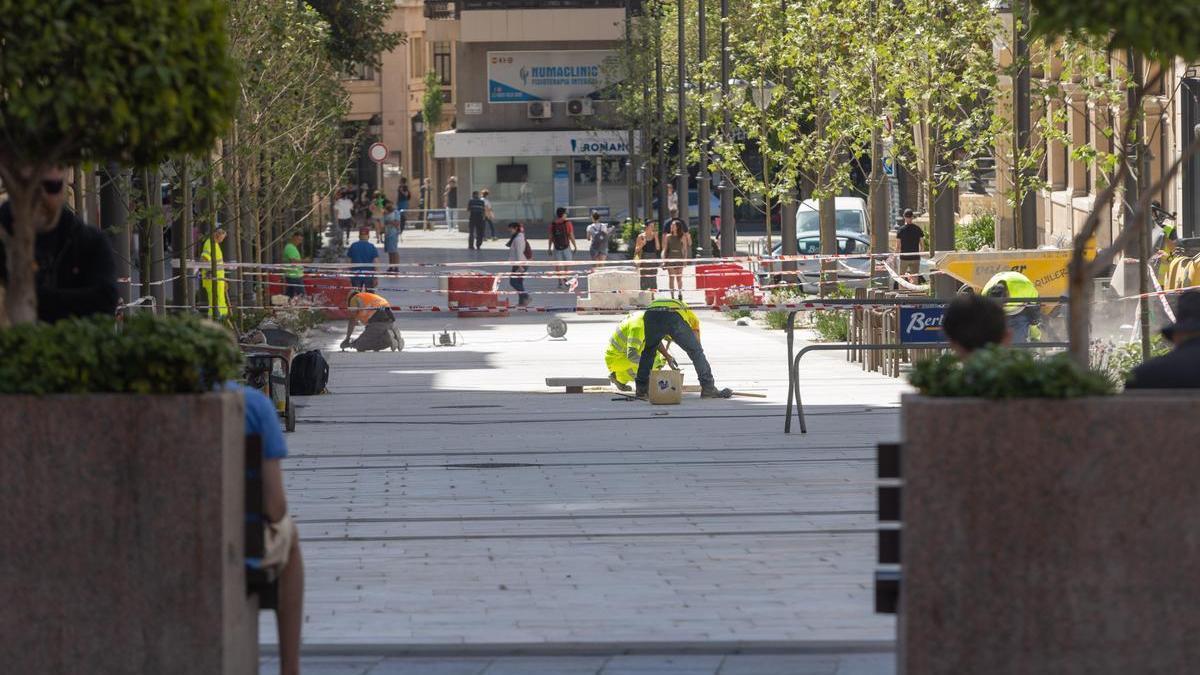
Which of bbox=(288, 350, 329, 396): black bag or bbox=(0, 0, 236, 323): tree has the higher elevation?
bbox=(0, 0, 236, 323): tree

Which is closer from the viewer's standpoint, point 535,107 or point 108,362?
point 108,362

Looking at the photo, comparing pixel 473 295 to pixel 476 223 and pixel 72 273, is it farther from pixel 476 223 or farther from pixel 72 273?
pixel 72 273

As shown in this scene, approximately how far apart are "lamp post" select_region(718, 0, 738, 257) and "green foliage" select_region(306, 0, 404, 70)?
33.4 ft

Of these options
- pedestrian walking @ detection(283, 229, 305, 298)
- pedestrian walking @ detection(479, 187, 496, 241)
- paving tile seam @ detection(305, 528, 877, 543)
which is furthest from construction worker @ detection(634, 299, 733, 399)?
pedestrian walking @ detection(479, 187, 496, 241)

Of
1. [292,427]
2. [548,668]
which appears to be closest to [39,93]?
[548,668]

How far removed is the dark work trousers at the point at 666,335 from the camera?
728 inches

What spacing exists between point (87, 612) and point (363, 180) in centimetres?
9464

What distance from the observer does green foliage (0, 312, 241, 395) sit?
5656 mm

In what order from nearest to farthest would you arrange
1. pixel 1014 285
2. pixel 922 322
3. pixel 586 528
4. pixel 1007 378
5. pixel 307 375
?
1. pixel 1007 378
2. pixel 586 528
3. pixel 922 322
4. pixel 307 375
5. pixel 1014 285

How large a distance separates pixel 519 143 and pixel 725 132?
40.3 m

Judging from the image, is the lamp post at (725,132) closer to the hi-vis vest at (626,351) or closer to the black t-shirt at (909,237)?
the black t-shirt at (909,237)

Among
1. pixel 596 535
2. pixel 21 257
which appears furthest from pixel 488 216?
pixel 21 257

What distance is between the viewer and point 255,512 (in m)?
6.03

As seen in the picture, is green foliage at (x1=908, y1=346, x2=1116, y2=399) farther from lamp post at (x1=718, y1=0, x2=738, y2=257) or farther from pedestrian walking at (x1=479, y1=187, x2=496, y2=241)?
pedestrian walking at (x1=479, y1=187, x2=496, y2=241)
